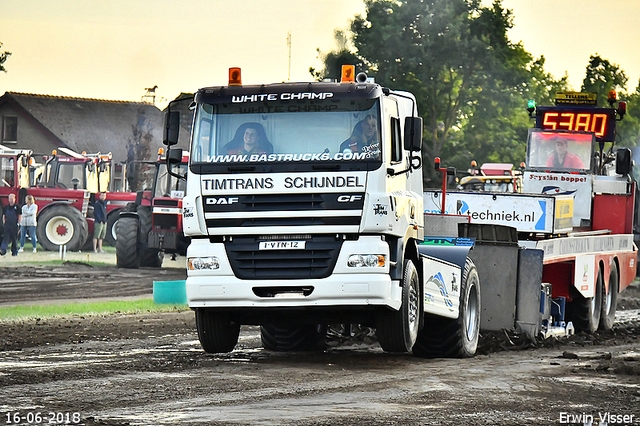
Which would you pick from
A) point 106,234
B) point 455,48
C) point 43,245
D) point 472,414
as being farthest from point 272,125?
point 455,48

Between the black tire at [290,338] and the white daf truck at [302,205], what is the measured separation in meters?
2.01

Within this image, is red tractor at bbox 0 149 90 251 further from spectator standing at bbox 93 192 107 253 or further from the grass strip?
the grass strip

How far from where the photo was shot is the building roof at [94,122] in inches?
2648

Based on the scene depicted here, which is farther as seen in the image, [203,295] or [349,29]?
[349,29]

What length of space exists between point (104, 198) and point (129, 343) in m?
23.2

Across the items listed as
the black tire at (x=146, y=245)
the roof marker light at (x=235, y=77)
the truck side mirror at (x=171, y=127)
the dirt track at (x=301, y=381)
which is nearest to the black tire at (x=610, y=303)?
the dirt track at (x=301, y=381)

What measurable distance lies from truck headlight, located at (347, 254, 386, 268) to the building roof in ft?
179

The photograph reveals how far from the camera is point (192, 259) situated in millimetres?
11797

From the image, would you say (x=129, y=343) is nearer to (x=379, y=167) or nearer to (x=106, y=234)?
(x=379, y=167)

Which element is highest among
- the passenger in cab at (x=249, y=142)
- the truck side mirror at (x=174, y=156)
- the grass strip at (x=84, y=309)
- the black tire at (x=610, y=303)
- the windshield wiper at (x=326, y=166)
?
the passenger in cab at (x=249, y=142)

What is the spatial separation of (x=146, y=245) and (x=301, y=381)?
19.8m

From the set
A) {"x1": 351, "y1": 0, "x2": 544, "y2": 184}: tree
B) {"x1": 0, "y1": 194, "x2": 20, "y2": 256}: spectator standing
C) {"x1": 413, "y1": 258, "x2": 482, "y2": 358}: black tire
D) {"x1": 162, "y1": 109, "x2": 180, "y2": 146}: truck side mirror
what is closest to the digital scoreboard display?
{"x1": 413, "y1": 258, "x2": 482, "y2": 358}: black tire

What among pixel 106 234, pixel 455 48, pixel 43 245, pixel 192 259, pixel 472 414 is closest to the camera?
pixel 472 414

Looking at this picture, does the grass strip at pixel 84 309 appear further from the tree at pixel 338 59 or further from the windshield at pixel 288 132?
the tree at pixel 338 59
